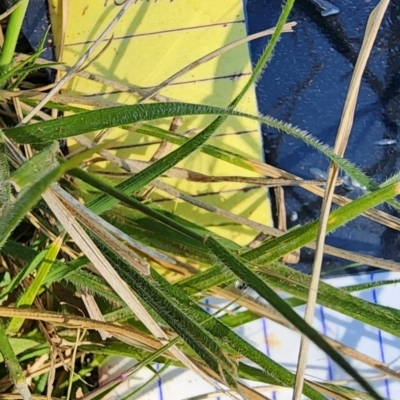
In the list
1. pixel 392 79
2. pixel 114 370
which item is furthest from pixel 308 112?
pixel 114 370

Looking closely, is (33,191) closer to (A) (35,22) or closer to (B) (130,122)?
(B) (130,122)

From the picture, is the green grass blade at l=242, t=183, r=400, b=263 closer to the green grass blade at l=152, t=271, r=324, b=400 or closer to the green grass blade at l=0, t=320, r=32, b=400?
the green grass blade at l=152, t=271, r=324, b=400

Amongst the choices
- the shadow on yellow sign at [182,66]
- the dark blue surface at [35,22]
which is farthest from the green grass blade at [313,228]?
the dark blue surface at [35,22]

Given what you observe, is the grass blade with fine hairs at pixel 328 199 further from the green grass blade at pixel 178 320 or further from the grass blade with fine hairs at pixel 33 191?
the grass blade with fine hairs at pixel 33 191

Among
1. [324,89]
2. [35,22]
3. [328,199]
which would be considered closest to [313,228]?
[328,199]

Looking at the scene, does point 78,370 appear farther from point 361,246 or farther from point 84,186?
point 361,246
